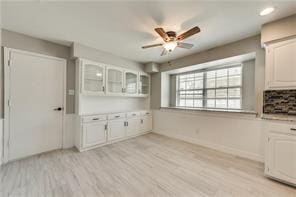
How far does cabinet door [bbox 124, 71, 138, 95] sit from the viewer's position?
4.62 meters

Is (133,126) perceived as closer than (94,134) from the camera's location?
No

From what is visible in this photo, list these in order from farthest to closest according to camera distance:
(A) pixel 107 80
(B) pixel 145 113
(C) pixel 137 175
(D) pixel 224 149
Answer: (B) pixel 145 113, (A) pixel 107 80, (D) pixel 224 149, (C) pixel 137 175

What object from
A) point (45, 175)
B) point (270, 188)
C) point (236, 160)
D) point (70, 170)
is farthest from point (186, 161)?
Result: point (45, 175)

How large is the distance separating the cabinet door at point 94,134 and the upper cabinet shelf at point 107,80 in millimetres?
775

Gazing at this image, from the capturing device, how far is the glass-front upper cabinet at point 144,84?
512 cm

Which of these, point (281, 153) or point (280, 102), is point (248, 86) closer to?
point (280, 102)

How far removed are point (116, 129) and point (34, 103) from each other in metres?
1.93

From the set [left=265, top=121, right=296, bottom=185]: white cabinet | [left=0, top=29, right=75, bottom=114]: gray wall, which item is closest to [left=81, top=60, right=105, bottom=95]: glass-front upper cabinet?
[left=0, top=29, right=75, bottom=114]: gray wall

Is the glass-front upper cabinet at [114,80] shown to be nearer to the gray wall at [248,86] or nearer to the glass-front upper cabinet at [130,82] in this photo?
the glass-front upper cabinet at [130,82]

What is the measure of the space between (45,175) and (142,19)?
2828 millimetres

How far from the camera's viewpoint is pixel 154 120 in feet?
17.4

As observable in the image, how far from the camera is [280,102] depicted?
2.43 m

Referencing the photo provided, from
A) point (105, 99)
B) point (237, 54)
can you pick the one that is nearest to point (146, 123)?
point (105, 99)

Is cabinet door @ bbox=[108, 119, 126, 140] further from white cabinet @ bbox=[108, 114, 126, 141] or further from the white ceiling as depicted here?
the white ceiling
